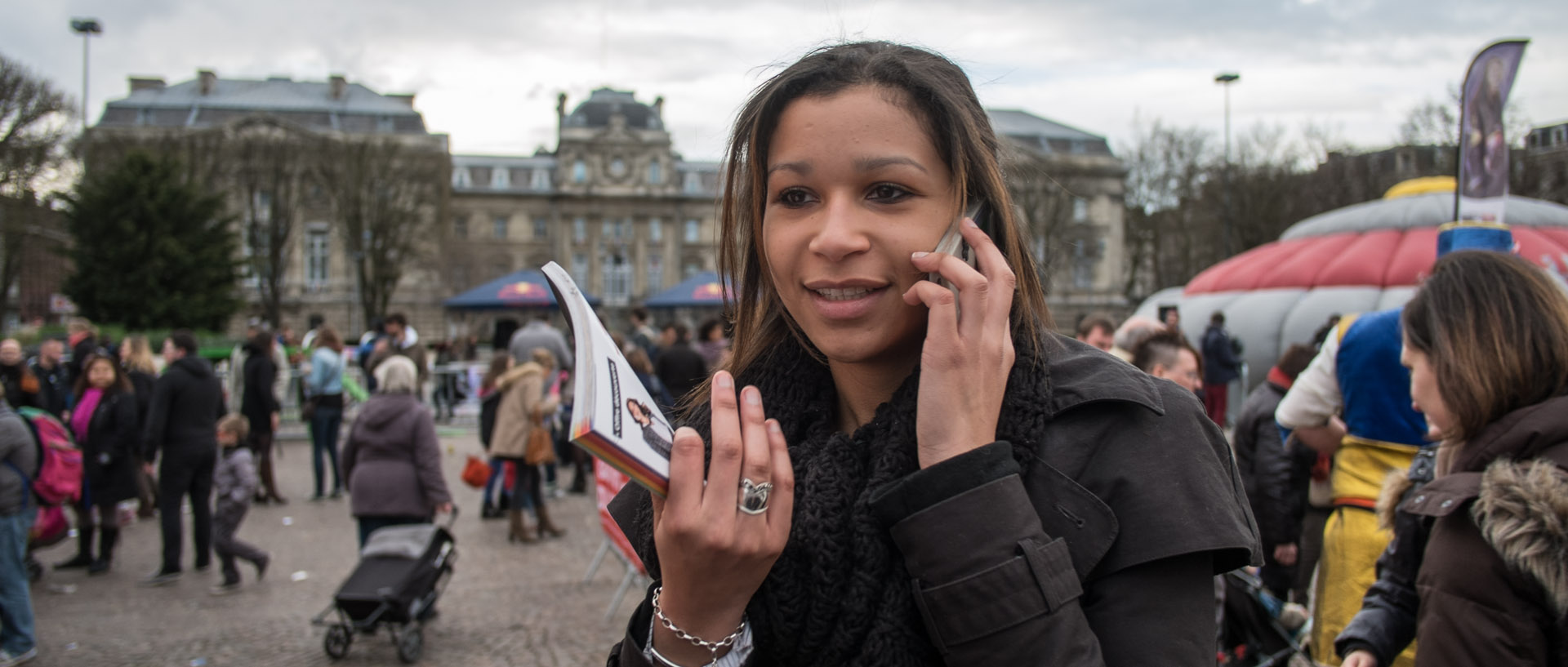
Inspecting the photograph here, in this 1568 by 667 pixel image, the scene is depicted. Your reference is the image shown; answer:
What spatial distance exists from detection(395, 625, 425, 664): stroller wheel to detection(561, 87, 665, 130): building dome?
67886 mm

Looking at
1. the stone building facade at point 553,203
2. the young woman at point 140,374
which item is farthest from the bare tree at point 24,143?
the young woman at point 140,374

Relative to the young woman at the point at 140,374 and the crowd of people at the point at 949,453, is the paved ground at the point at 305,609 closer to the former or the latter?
the young woman at the point at 140,374

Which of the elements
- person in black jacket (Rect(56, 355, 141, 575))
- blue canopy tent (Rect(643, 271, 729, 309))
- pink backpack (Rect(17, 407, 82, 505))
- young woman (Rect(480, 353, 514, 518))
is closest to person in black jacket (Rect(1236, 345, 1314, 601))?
young woman (Rect(480, 353, 514, 518))

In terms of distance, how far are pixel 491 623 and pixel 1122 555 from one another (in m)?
6.56

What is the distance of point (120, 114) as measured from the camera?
58.2m

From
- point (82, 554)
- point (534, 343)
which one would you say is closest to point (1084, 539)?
point (82, 554)

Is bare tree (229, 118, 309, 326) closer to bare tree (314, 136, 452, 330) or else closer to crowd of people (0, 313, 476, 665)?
bare tree (314, 136, 452, 330)

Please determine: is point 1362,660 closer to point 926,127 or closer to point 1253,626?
point 926,127

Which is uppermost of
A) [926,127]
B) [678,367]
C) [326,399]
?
[926,127]

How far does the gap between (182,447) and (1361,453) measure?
27.3 feet

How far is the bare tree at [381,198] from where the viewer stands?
143ft

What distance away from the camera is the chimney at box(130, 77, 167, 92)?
201ft

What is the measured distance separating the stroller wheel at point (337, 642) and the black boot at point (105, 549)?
3563mm

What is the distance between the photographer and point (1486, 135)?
4.72m
